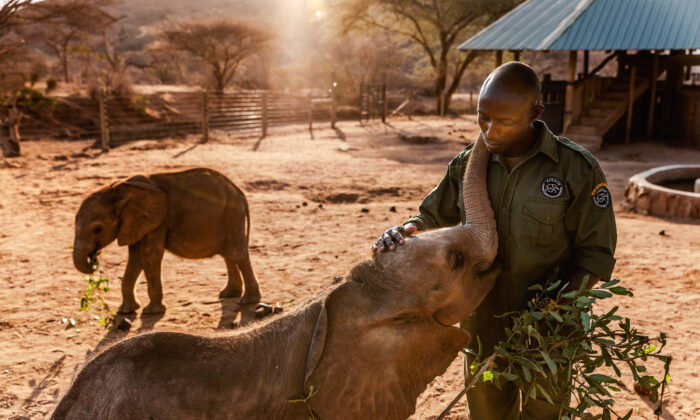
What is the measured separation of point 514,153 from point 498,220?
306 mm

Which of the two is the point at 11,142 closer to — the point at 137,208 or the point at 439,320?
the point at 137,208

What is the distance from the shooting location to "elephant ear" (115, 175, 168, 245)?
5.59 m

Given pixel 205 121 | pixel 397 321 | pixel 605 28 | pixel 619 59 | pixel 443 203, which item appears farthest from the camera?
pixel 205 121

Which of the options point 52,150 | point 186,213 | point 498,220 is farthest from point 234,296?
point 52,150

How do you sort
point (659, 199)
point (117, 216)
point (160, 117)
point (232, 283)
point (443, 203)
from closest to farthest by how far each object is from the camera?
point (443, 203) → point (117, 216) → point (232, 283) → point (659, 199) → point (160, 117)

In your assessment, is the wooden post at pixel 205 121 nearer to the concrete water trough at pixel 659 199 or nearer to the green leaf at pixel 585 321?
the concrete water trough at pixel 659 199

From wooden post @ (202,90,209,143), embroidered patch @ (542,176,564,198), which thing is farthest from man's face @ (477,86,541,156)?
wooden post @ (202,90,209,143)

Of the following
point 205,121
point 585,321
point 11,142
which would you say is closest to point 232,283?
point 585,321

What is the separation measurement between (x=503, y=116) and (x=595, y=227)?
591mm

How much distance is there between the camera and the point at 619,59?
19.1m

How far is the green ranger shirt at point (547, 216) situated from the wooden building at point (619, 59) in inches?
583

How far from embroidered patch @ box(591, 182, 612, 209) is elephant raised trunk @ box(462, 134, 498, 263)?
0.42 m

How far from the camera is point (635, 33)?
16328 millimetres

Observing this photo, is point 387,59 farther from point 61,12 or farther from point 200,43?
point 61,12
